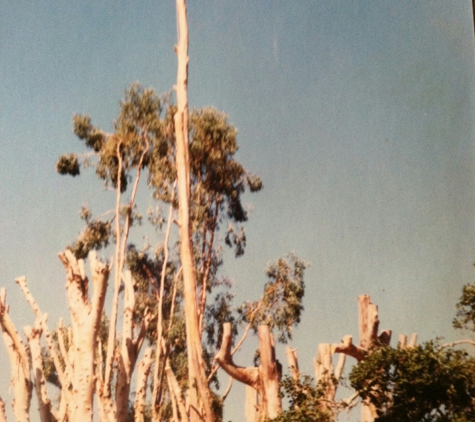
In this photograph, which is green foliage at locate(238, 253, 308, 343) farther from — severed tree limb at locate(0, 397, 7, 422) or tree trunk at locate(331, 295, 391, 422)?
severed tree limb at locate(0, 397, 7, 422)

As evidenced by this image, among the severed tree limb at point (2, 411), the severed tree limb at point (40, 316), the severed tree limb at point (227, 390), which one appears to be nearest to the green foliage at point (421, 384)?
the severed tree limb at point (40, 316)

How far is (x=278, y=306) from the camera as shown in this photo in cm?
971

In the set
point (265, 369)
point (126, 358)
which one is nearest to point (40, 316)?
point (126, 358)

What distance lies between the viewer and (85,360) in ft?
20.1

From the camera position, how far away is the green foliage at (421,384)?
5.37m

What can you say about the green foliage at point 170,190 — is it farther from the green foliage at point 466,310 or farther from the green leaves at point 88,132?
the green foliage at point 466,310

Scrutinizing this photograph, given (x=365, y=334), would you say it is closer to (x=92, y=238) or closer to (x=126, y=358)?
(x=126, y=358)

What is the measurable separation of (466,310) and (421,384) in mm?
1015

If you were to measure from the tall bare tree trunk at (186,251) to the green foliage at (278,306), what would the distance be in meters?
2.22

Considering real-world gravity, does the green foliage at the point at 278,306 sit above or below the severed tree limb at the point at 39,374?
above

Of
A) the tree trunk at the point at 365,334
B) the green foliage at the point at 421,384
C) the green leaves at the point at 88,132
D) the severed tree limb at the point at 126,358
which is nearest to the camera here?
the green foliage at the point at 421,384

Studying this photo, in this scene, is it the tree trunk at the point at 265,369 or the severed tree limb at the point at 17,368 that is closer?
the tree trunk at the point at 265,369

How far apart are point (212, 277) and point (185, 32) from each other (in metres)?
4.75

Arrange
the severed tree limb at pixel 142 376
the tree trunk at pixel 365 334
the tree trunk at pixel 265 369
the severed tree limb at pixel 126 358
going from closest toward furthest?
the tree trunk at pixel 265 369 → the tree trunk at pixel 365 334 → the severed tree limb at pixel 126 358 → the severed tree limb at pixel 142 376
